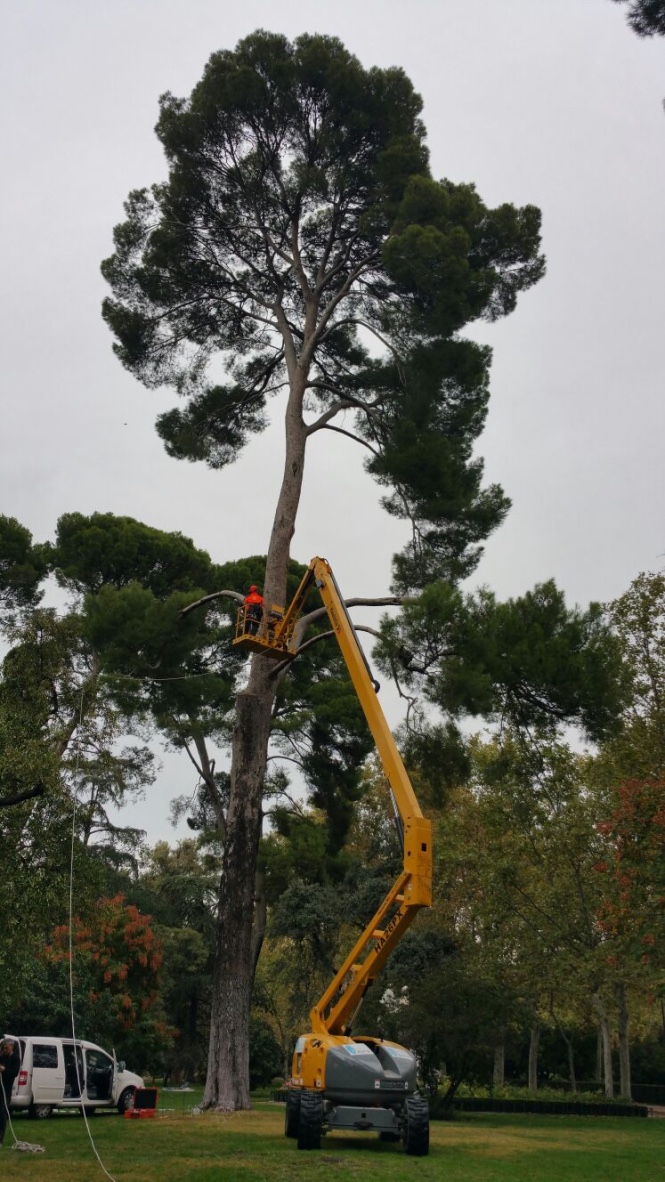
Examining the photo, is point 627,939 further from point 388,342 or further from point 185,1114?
point 388,342

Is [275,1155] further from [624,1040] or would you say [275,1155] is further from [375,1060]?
[624,1040]

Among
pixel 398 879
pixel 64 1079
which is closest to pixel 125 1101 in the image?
pixel 64 1079

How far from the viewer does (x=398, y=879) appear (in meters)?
11.2

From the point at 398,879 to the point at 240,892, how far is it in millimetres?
4131

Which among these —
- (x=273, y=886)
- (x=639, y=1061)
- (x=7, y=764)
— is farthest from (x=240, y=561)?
(x=639, y=1061)

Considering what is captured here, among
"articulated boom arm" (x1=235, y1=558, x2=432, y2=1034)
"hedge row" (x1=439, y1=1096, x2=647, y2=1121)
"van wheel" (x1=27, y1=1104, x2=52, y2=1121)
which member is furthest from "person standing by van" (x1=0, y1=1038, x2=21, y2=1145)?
"hedge row" (x1=439, y1=1096, x2=647, y2=1121)

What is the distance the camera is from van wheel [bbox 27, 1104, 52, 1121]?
1532 cm

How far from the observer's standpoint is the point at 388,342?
17.3 meters

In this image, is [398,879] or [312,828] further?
[312,828]

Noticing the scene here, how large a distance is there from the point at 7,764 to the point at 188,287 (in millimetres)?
11717

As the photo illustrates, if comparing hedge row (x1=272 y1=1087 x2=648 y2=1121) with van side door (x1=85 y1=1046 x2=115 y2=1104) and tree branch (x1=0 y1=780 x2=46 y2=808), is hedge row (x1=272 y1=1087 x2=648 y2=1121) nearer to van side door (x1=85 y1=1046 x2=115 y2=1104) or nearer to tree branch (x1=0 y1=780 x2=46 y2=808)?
van side door (x1=85 y1=1046 x2=115 y2=1104)

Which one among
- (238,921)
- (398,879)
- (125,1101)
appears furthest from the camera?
(125,1101)

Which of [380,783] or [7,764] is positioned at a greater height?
[380,783]

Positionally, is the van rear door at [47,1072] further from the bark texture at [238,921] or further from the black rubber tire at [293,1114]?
the black rubber tire at [293,1114]
